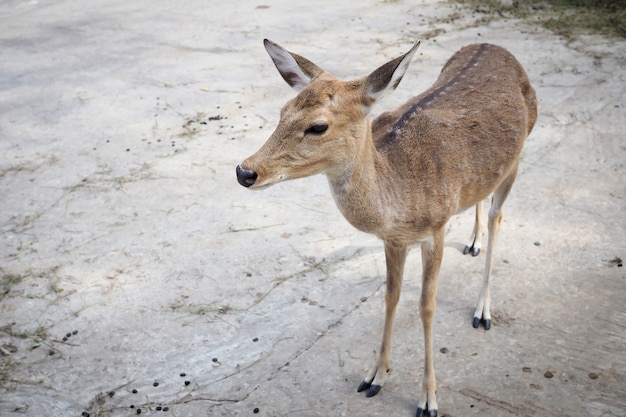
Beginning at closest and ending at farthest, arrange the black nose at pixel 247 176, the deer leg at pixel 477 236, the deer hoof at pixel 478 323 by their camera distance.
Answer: the black nose at pixel 247 176
the deer hoof at pixel 478 323
the deer leg at pixel 477 236

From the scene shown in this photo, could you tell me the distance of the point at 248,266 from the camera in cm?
444

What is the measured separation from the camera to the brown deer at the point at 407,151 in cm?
281

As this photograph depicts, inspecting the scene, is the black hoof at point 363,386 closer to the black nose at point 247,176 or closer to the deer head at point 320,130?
the deer head at point 320,130

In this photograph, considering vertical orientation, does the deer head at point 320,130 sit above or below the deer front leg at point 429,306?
above

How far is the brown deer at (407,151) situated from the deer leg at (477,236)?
1.43 ft

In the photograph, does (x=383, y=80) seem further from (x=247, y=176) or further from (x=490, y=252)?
(x=490, y=252)

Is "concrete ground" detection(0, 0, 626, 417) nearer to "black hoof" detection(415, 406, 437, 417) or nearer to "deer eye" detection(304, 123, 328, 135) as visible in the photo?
"black hoof" detection(415, 406, 437, 417)

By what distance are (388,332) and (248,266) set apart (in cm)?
129

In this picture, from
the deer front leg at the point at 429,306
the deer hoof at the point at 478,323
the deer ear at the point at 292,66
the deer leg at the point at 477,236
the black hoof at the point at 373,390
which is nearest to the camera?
the deer ear at the point at 292,66

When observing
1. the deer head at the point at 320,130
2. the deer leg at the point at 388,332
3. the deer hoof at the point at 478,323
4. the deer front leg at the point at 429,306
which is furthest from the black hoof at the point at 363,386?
the deer head at the point at 320,130

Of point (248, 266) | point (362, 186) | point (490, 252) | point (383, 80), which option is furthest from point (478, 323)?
point (383, 80)

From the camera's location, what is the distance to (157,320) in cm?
397

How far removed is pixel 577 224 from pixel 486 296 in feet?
4.15

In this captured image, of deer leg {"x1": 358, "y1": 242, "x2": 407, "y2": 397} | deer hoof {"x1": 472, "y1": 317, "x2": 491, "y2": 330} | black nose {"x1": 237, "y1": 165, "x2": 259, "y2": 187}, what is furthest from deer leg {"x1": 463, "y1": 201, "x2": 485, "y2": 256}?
Result: black nose {"x1": 237, "y1": 165, "x2": 259, "y2": 187}
